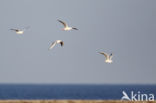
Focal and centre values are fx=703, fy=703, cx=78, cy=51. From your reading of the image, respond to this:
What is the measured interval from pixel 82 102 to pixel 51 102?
0.64 meters

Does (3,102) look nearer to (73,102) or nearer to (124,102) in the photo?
(73,102)

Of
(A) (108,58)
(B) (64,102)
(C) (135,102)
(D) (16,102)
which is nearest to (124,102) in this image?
(C) (135,102)

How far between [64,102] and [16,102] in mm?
993

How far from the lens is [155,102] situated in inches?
572

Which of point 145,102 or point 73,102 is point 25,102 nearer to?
point 73,102

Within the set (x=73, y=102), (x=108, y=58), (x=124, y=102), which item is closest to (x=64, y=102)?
(x=73, y=102)

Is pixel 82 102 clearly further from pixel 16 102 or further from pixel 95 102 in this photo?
pixel 16 102

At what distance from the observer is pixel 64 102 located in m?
14.6

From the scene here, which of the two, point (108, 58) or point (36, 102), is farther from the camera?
point (108, 58)

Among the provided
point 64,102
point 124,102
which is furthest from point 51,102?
point 124,102

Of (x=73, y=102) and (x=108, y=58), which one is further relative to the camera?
(x=108, y=58)

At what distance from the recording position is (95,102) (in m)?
14.6

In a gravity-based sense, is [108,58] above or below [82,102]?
above

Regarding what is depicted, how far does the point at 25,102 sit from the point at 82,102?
1179 mm
